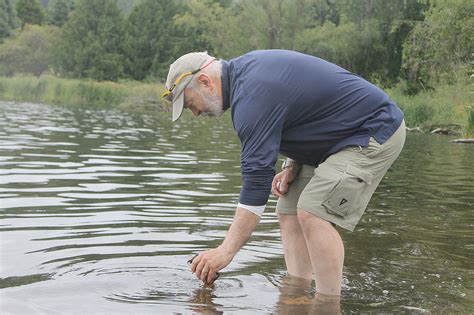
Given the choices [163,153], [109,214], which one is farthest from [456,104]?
[109,214]

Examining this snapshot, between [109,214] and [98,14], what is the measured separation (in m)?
64.7

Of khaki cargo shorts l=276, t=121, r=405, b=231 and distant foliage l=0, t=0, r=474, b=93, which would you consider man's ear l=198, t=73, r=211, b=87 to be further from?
distant foliage l=0, t=0, r=474, b=93

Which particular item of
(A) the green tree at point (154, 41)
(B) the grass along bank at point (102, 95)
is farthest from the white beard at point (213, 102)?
(A) the green tree at point (154, 41)

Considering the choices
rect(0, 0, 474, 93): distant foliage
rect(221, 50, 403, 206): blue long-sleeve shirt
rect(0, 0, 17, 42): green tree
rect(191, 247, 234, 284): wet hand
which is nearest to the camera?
rect(221, 50, 403, 206): blue long-sleeve shirt

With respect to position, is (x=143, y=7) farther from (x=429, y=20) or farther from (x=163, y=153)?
(x=163, y=153)

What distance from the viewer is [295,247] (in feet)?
15.7

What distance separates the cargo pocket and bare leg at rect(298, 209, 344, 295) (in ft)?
0.34

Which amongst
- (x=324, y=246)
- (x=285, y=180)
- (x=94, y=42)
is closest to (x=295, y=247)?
(x=285, y=180)

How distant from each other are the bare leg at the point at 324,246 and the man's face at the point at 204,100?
77 cm

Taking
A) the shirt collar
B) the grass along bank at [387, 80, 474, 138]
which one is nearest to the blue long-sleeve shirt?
the shirt collar

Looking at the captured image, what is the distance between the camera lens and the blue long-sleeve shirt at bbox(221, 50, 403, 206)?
152 inches

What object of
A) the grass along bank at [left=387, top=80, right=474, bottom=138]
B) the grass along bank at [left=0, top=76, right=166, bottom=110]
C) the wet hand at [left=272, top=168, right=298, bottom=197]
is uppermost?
the wet hand at [left=272, top=168, right=298, bottom=197]

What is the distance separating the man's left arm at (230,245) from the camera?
3936 mm

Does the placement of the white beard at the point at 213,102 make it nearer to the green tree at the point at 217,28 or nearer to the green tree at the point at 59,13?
the green tree at the point at 217,28
